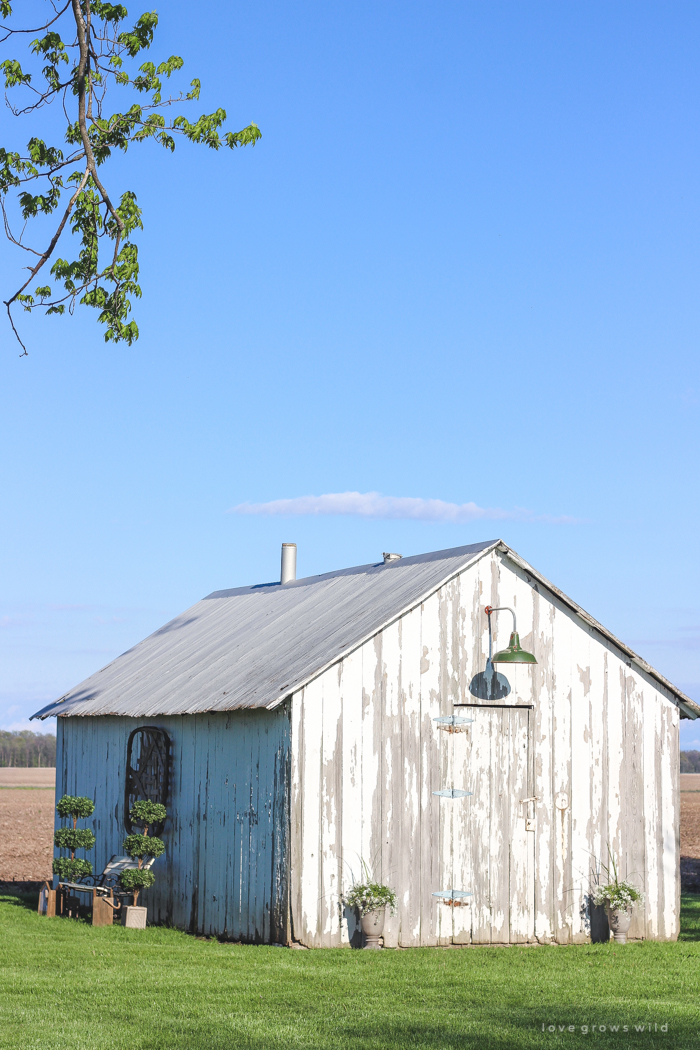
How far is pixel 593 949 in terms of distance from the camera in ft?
51.5

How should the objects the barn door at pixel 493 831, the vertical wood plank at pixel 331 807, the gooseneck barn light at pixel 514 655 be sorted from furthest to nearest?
the barn door at pixel 493 831 < the gooseneck barn light at pixel 514 655 < the vertical wood plank at pixel 331 807

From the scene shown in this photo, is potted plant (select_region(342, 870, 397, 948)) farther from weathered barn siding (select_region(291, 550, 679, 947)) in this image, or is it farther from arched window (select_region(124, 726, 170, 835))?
arched window (select_region(124, 726, 170, 835))

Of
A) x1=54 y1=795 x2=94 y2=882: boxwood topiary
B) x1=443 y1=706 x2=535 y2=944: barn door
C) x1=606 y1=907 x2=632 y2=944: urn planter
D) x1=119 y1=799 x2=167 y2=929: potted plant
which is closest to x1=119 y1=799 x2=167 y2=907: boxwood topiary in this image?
x1=119 y1=799 x2=167 y2=929: potted plant

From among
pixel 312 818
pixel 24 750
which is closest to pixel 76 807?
pixel 312 818

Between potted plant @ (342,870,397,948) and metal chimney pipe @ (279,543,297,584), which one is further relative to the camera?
metal chimney pipe @ (279,543,297,584)

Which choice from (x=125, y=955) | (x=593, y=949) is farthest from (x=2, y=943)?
(x=593, y=949)

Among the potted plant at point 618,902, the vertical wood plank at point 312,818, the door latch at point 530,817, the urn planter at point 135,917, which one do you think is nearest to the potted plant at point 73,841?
the urn planter at point 135,917

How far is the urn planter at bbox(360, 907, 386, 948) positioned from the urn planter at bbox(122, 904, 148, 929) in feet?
11.8

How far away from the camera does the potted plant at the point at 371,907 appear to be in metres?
15.1

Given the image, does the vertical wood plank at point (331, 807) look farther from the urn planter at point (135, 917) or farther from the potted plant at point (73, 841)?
the potted plant at point (73, 841)

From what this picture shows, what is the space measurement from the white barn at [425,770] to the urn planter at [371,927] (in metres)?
0.24

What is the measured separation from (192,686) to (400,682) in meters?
3.91

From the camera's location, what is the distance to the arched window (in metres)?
18.4

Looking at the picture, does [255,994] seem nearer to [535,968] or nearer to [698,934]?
[535,968]
